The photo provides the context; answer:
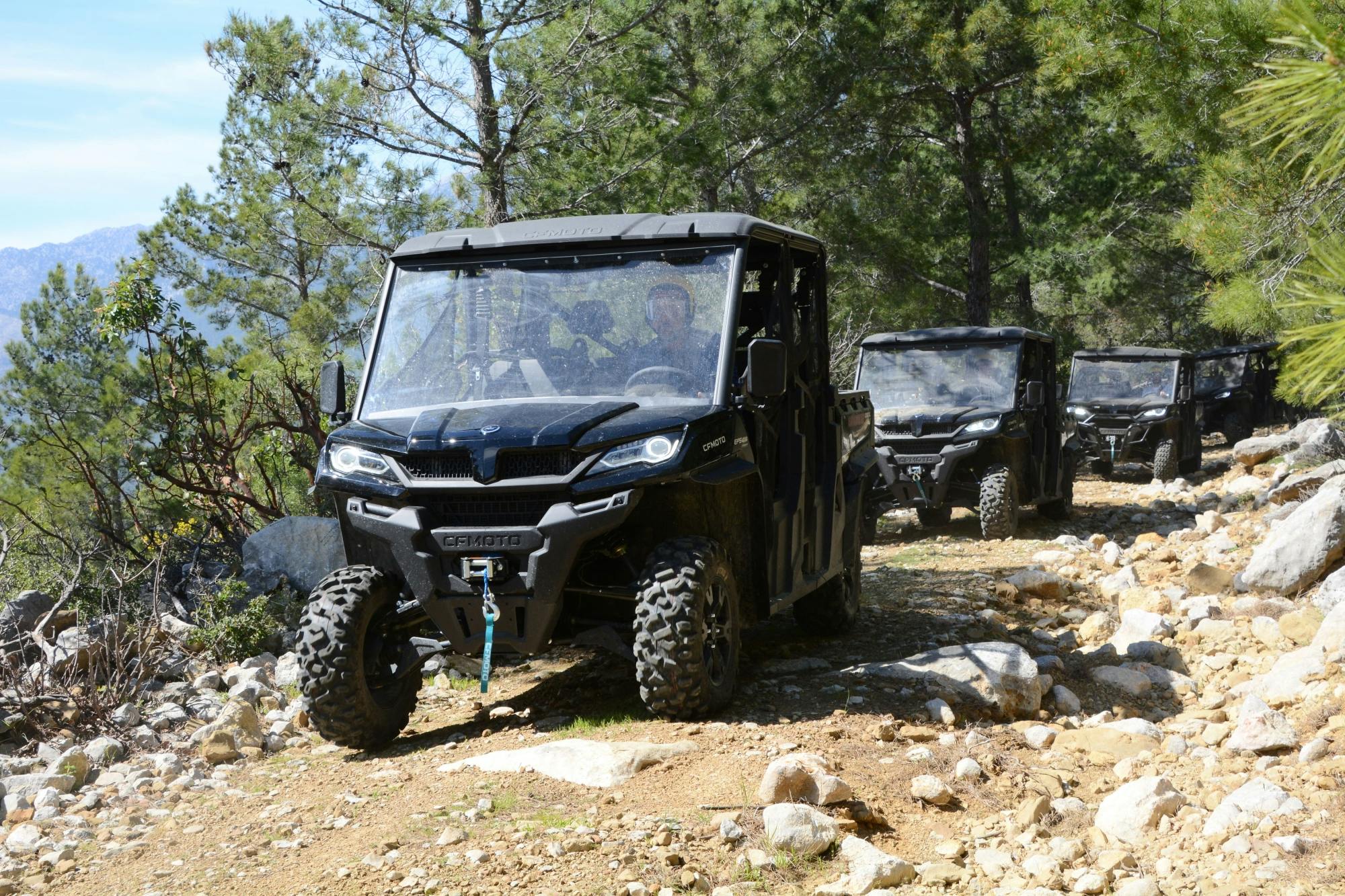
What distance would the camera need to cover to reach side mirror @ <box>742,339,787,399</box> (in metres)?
5.80

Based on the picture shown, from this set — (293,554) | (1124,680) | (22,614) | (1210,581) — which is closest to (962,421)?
(1210,581)

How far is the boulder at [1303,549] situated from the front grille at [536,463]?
202 inches

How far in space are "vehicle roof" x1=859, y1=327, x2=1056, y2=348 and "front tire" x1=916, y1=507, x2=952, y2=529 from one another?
66.4 inches

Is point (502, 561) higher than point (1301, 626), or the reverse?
point (502, 561)

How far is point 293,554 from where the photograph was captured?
9656 millimetres

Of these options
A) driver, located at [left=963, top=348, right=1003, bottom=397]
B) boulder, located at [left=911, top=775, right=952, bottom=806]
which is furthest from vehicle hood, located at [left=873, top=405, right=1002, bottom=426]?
boulder, located at [left=911, top=775, right=952, bottom=806]

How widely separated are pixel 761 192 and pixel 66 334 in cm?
2210

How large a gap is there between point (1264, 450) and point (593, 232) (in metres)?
14.8

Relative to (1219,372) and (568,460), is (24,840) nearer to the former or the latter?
(568,460)

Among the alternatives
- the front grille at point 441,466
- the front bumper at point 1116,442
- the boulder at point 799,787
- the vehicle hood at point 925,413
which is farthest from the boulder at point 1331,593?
the front bumper at point 1116,442

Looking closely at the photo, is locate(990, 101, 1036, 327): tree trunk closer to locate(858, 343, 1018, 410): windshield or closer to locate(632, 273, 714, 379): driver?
locate(858, 343, 1018, 410): windshield

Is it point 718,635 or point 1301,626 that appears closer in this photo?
point 718,635

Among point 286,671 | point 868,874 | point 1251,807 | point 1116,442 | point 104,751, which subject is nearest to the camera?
point 868,874

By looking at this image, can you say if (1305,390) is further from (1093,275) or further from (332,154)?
(1093,275)
